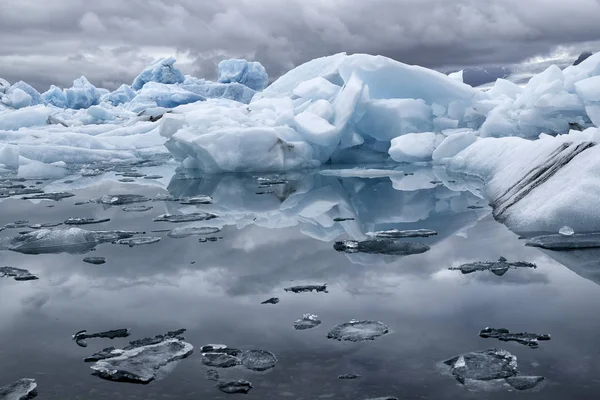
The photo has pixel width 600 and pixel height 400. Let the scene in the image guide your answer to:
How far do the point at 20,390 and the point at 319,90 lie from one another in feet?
32.6

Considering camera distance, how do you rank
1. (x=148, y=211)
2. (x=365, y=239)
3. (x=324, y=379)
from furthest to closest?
(x=148, y=211)
(x=365, y=239)
(x=324, y=379)

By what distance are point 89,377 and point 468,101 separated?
10608 millimetres

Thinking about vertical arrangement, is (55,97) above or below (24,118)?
above

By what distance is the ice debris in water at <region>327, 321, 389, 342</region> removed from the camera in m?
2.80

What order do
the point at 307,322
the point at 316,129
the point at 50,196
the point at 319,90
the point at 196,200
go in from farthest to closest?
the point at 319,90 < the point at 316,129 < the point at 50,196 < the point at 196,200 < the point at 307,322

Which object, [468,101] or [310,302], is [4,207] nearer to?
[310,302]

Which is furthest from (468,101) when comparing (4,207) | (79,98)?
(79,98)

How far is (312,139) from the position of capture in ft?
33.0

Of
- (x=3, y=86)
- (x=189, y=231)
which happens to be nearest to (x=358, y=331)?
(x=189, y=231)

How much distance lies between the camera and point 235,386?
232 cm

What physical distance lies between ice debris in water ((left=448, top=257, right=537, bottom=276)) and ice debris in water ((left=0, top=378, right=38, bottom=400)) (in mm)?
2584

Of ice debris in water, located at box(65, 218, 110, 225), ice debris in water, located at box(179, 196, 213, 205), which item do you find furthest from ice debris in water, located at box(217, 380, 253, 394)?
ice debris in water, located at box(179, 196, 213, 205)

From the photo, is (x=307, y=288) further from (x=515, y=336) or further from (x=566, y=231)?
(x=566, y=231)

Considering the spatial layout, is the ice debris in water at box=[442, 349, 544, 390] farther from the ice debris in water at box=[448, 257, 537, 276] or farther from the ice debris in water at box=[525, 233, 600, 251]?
the ice debris in water at box=[525, 233, 600, 251]
